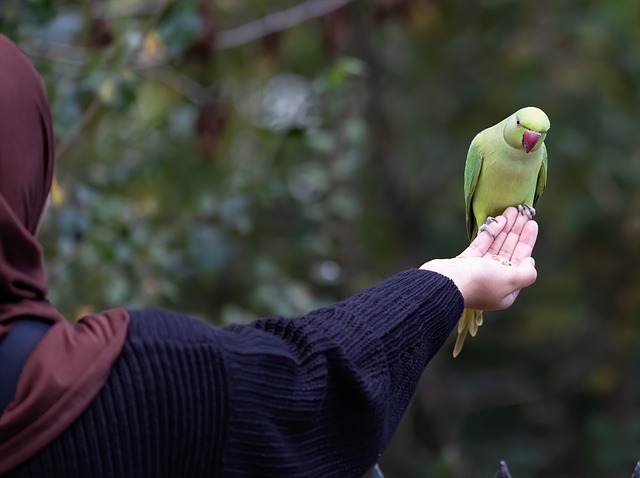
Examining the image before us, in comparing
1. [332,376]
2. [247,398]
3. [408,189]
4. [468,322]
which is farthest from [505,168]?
[408,189]

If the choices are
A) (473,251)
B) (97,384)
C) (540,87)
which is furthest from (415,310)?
Result: (540,87)

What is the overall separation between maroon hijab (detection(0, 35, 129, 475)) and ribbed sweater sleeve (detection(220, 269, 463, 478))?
0.21 m

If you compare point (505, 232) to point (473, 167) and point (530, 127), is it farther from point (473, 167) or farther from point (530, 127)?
point (473, 167)

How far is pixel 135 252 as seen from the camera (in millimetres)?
4012

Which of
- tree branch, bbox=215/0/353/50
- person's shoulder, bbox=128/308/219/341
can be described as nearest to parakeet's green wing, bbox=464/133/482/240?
person's shoulder, bbox=128/308/219/341

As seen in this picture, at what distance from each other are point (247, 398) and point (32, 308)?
371mm

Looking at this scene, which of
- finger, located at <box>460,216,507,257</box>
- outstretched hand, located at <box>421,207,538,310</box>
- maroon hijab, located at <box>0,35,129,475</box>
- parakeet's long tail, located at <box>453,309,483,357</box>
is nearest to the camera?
maroon hijab, located at <box>0,35,129,475</box>

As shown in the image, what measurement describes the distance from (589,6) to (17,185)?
606 cm

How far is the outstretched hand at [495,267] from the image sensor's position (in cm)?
188

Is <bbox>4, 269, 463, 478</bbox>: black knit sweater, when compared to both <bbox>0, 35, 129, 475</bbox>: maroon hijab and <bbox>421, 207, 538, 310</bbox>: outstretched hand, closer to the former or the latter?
<bbox>0, 35, 129, 475</bbox>: maroon hijab

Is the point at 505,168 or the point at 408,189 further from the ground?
the point at 505,168

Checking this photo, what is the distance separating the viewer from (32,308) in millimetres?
1454

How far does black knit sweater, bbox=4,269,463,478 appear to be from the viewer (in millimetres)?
1418

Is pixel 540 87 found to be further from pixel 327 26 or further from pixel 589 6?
pixel 327 26
